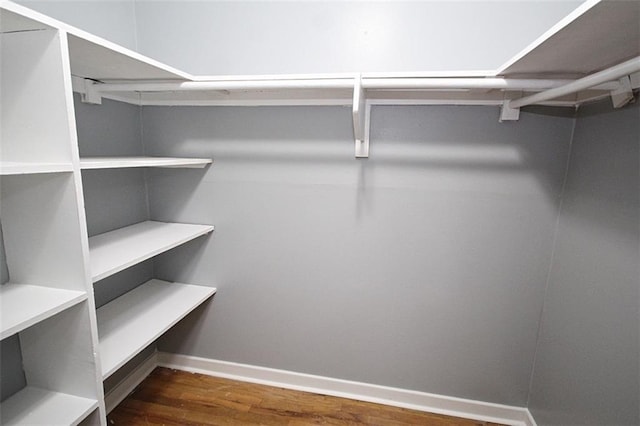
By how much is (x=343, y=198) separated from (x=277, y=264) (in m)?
0.52

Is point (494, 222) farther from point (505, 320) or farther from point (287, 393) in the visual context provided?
point (287, 393)

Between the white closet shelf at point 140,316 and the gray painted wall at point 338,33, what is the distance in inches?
47.4

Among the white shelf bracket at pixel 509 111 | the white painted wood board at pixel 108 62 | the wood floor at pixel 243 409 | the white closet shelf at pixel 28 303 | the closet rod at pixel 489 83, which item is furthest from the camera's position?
the wood floor at pixel 243 409

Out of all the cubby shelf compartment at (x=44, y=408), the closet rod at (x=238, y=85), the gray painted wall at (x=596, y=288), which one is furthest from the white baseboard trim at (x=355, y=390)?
→ the closet rod at (x=238, y=85)

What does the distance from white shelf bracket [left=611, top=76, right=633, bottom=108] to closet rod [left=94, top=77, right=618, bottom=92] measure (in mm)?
17

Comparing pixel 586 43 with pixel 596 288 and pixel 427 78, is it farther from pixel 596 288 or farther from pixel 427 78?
pixel 596 288

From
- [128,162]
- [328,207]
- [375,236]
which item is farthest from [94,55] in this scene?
[375,236]

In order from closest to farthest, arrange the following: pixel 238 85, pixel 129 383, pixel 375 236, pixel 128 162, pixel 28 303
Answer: pixel 28 303, pixel 128 162, pixel 238 85, pixel 375 236, pixel 129 383

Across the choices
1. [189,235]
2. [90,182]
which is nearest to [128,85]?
[90,182]

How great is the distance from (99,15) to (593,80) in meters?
1.92

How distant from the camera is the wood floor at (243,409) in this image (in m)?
1.52

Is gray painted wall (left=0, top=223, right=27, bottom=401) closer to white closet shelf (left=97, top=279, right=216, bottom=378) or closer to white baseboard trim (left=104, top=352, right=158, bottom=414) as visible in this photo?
white closet shelf (left=97, top=279, right=216, bottom=378)

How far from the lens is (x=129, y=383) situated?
1.68 meters

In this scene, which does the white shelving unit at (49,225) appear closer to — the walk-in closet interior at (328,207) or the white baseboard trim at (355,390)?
the walk-in closet interior at (328,207)
